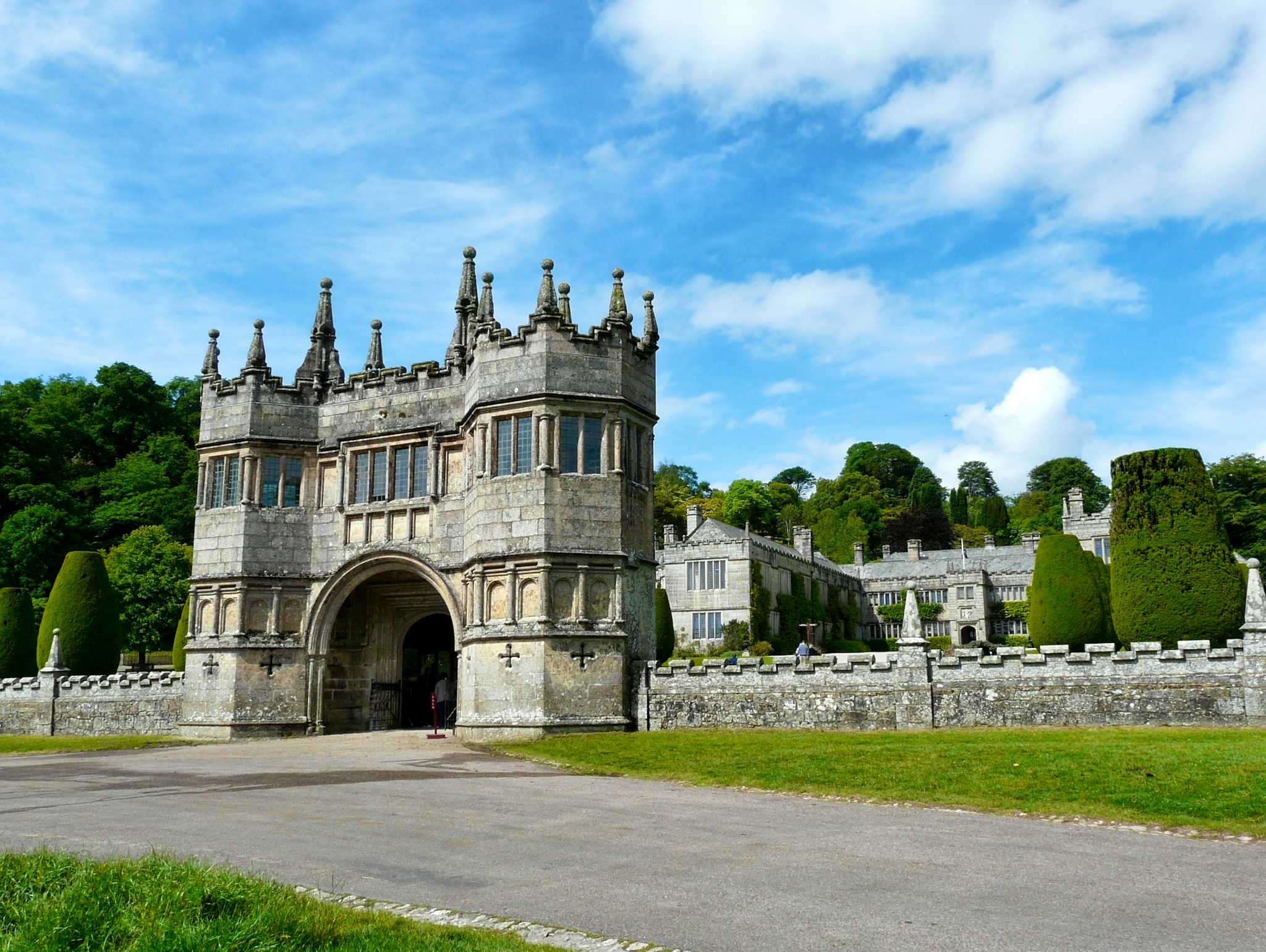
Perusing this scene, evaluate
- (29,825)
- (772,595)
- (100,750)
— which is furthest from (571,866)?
(772,595)

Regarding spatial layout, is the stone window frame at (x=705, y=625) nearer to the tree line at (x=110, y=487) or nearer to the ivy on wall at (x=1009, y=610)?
the ivy on wall at (x=1009, y=610)

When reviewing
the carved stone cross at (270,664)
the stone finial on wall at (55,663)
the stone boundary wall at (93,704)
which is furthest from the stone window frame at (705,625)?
the stone finial on wall at (55,663)

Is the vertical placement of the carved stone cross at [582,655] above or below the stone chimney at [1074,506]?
below

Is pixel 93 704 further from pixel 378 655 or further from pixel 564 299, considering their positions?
pixel 564 299

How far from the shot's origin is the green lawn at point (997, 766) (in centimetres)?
1141

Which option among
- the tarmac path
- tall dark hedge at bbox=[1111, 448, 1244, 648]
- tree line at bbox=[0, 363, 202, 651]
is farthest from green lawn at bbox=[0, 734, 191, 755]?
tall dark hedge at bbox=[1111, 448, 1244, 648]

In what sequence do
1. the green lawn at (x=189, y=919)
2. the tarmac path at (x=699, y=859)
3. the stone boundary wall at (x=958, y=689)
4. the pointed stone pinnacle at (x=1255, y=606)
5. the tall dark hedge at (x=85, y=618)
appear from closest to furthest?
1. the green lawn at (x=189, y=919)
2. the tarmac path at (x=699, y=859)
3. the pointed stone pinnacle at (x=1255, y=606)
4. the stone boundary wall at (x=958, y=689)
5. the tall dark hedge at (x=85, y=618)

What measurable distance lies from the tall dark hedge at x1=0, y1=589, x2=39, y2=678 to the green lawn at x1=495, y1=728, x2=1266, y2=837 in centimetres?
2271

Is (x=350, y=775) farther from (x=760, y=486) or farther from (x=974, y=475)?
(x=974, y=475)

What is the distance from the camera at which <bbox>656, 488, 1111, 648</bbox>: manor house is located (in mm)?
60781

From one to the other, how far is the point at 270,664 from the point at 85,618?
38.6ft

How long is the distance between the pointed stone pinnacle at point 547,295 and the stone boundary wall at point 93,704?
1363 cm

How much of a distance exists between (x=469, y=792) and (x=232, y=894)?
274 inches

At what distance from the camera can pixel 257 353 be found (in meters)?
27.4
